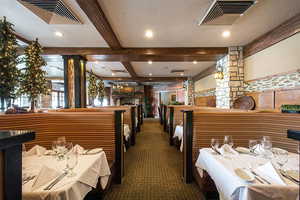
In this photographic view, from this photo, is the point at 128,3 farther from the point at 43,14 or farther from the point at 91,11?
the point at 43,14

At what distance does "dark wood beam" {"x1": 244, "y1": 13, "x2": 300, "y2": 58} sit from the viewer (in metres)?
3.23

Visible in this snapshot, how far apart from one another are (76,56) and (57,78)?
21.9 ft

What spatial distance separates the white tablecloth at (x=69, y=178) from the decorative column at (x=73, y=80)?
3947 mm

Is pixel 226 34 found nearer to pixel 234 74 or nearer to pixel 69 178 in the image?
pixel 234 74

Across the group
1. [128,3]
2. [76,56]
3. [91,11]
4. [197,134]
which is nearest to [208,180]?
[197,134]

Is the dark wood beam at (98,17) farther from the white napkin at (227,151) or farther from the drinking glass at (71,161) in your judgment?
the white napkin at (227,151)

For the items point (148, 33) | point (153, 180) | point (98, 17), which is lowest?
point (153, 180)

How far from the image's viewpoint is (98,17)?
9.95 feet

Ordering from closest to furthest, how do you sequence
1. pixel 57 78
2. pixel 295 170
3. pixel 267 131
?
pixel 295 170 → pixel 267 131 → pixel 57 78

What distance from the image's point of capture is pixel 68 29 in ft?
12.5

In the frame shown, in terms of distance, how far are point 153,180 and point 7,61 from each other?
412cm

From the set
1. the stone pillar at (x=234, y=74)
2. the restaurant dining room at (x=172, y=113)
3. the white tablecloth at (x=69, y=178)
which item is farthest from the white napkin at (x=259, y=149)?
the stone pillar at (x=234, y=74)

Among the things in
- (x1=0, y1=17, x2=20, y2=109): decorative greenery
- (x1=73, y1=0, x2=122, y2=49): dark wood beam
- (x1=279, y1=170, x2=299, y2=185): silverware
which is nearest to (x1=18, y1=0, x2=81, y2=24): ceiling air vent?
(x1=73, y1=0, x2=122, y2=49): dark wood beam

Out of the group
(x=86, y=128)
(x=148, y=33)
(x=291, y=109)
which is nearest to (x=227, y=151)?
(x=291, y=109)
